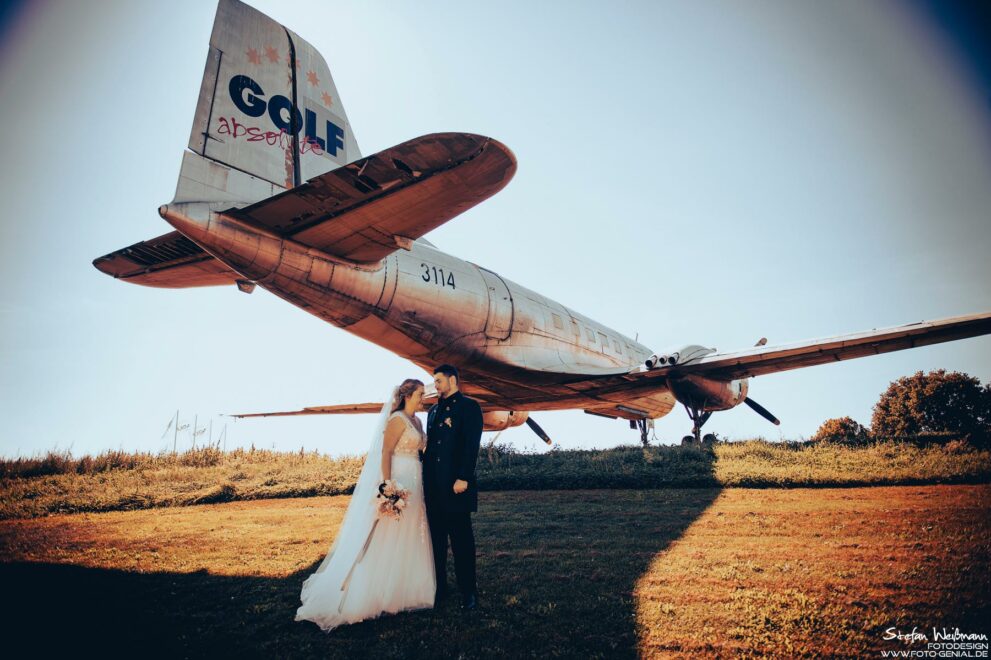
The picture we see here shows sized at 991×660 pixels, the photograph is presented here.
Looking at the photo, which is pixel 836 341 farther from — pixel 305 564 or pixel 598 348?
pixel 305 564

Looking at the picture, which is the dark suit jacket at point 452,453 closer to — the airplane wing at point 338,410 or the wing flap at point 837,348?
the wing flap at point 837,348

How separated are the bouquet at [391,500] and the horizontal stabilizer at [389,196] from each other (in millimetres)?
3172

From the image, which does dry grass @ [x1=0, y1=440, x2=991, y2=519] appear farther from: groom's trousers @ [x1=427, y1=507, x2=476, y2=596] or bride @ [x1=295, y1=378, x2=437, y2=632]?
bride @ [x1=295, y1=378, x2=437, y2=632]

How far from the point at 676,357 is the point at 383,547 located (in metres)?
8.87

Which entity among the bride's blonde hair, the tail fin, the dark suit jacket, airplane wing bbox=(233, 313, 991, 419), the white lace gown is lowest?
the white lace gown

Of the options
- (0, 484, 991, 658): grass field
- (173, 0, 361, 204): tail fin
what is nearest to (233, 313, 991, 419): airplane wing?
(0, 484, 991, 658): grass field

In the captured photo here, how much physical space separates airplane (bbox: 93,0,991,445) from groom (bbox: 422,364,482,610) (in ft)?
7.64

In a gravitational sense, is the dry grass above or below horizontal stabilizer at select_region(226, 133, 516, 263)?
below

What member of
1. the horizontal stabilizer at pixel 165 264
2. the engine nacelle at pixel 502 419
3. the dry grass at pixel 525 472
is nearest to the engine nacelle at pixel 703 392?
the dry grass at pixel 525 472

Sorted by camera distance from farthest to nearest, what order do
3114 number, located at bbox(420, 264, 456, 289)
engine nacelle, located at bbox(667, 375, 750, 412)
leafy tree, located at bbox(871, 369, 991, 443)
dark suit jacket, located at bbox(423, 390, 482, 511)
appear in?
leafy tree, located at bbox(871, 369, 991, 443) → engine nacelle, located at bbox(667, 375, 750, 412) → 3114 number, located at bbox(420, 264, 456, 289) → dark suit jacket, located at bbox(423, 390, 482, 511)

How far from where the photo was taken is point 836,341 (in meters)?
10.0

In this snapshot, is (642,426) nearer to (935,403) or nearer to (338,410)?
(338,410)

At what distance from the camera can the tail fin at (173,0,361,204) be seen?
7.11 metres

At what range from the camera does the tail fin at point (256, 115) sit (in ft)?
23.3
